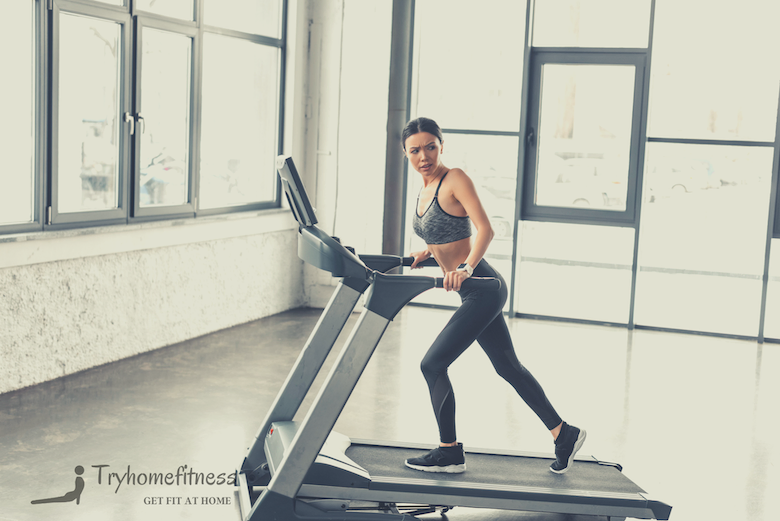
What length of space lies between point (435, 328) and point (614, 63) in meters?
2.52

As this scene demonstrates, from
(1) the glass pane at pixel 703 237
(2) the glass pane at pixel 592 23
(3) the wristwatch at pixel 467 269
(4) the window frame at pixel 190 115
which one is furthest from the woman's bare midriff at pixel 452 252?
(2) the glass pane at pixel 592 23

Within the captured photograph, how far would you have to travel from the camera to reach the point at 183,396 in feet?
13.9

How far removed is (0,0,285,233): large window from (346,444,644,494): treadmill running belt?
7.71 ft

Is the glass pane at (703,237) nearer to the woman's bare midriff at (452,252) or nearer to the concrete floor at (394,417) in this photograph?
the concrete floor at (394,417)

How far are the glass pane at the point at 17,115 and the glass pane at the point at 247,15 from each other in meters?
1.57

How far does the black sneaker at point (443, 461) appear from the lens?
2963 mm

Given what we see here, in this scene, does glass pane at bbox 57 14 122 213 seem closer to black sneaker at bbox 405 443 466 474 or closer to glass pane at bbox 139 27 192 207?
glass pane at bbox 139 27 192 207

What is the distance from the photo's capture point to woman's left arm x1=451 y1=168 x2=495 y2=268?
2829 mm

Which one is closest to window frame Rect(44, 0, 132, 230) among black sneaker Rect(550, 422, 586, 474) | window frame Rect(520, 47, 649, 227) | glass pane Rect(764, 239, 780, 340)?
black sneaker Rect(550, 422, 586, 474)

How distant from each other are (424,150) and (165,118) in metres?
2.84

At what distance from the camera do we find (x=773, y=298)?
6.24 metres

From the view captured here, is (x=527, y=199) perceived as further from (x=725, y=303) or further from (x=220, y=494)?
(x=220, y=494)

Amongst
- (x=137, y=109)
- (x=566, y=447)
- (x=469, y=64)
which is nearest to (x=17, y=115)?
(x=137, y=109)

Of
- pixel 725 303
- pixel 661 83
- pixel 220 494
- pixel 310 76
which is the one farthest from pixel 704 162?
pixel 220 494
